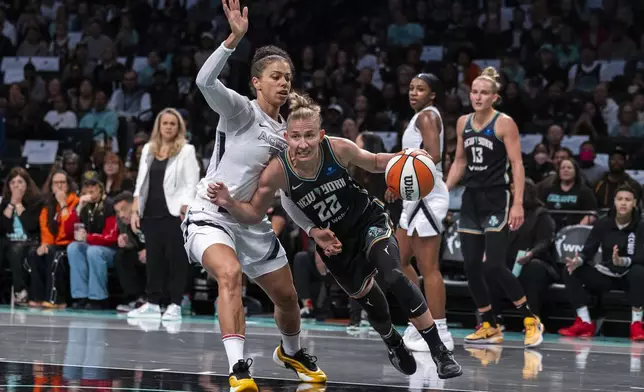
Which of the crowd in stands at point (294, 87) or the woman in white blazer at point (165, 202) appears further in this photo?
the crowd in stands at point (294, 87)

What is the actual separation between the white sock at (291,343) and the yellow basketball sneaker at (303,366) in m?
0.03

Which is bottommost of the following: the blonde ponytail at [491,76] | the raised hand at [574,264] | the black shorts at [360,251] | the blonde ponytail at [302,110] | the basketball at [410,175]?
the raised hand at [574,264]

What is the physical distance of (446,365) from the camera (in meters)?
5.92

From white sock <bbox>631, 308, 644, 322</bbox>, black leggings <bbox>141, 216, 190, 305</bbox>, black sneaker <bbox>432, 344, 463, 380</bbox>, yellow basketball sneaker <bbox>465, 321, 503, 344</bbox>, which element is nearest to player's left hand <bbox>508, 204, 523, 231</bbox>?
yellow basketball sneaker <bbox>465, 321, 503, 344</bbox>

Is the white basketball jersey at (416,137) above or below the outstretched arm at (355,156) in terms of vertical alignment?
above

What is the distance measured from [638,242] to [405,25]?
304 inches

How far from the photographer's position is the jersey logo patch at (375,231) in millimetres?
6129

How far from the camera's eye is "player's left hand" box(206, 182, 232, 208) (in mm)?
5812

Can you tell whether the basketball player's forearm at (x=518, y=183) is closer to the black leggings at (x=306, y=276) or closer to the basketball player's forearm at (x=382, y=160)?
the basketball player's forearm at (x=382, y=160)

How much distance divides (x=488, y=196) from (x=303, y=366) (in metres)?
2.81

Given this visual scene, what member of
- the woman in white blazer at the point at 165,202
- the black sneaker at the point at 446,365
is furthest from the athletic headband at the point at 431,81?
the woman in white blazer at the point at 165,202

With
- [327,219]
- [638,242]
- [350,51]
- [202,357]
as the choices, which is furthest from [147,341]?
[350,51]

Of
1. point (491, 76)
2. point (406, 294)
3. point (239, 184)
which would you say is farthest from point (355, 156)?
point (491, 76)

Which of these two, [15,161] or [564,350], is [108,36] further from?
[564,350]
